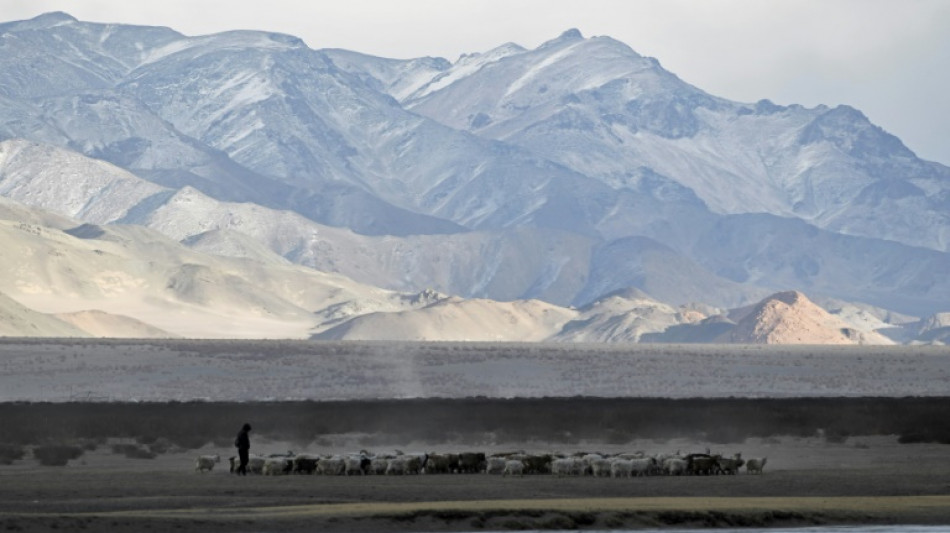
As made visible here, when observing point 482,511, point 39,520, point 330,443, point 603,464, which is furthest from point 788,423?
point 39,520

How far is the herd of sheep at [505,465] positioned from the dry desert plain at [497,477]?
104 centimetres

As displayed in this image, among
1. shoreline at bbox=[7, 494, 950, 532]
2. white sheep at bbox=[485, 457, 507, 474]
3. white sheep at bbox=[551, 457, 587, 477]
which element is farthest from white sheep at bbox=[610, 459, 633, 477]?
shoreline at bbox=[7, 494, 950, 532]

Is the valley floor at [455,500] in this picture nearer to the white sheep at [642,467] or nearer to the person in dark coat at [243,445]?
the person in dark coat at [243,445]

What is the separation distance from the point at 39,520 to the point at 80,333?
164405 millimetres

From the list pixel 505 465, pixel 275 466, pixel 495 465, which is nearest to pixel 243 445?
pixel 275 466

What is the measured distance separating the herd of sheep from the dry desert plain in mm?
1044

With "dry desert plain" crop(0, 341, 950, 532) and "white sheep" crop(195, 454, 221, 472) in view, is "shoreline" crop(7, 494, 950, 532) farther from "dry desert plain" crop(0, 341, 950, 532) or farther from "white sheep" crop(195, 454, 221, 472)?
"white sheep" crop(195, 454, 221, 472)

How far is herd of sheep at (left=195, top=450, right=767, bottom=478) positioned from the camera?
52.6 meters

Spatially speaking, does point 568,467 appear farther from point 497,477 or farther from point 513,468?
point 497,477

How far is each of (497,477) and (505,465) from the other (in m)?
1.20

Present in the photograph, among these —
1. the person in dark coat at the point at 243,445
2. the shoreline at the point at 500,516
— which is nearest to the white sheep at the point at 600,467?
the shoreline at the point at 500,516

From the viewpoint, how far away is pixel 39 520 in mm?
37906

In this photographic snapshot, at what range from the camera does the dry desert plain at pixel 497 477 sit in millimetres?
40031

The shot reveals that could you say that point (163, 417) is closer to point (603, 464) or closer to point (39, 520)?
point (603, 464)
